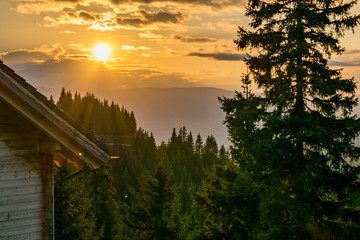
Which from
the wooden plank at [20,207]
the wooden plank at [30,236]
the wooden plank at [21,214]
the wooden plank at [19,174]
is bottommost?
the wooden plank at [30,236]

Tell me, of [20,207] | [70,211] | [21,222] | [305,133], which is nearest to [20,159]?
[20,207]

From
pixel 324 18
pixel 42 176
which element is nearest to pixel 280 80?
pixel 324 18

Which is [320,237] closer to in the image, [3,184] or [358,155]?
[358,155]

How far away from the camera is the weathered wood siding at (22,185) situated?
4.88m

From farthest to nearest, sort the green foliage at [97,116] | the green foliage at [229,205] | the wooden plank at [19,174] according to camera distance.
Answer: the green foliage at [97,116], the green foliage at [229,205], the wooden plank at [19,174]

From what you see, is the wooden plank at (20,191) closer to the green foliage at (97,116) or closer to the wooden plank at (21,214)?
the wooden plank at (21,214)

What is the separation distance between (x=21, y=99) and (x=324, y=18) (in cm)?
1184

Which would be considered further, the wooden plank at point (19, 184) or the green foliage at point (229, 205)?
the green foliage at point (229, 205)

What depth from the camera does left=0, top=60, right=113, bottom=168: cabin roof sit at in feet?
15.4

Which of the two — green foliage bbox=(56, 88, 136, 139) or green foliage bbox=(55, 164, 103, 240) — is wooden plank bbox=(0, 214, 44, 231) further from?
green foliage bbox=(56, 88, 136, 139)

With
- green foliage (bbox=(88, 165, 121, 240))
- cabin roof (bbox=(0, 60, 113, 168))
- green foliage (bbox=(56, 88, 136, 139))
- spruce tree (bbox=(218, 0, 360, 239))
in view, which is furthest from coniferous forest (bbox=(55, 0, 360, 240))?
green foliage (bbox=(56, 88, 136, 139))

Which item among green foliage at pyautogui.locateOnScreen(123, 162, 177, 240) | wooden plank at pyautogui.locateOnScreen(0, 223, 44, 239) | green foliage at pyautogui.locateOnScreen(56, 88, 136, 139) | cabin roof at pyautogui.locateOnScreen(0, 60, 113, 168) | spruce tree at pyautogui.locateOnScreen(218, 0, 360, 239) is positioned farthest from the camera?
green foliage at pyautogui.locateOnScreen(56, 88, 136, 139)

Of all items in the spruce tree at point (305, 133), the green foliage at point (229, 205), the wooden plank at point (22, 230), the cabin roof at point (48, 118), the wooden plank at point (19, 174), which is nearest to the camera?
the cabin roof at point (48, 118)

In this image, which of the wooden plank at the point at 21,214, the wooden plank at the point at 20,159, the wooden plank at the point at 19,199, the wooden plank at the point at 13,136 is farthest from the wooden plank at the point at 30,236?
the wooden plank at the point at 13,136
